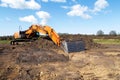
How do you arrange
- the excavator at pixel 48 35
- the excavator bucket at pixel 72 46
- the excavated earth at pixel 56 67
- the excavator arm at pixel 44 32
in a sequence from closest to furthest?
the excavated earth at pixel 56 67 < the excavator bucket at pixel 72 46 < the excavator at pixel 48 35 < the excavator arm at pixel 44 32

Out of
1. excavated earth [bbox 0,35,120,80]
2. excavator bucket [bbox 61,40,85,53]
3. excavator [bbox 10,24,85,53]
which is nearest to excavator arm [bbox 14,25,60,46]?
excavator [bbox 10,24,85,53]

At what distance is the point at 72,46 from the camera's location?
20.2m

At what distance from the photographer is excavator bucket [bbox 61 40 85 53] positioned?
1903 cm

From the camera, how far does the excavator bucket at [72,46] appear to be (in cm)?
1903

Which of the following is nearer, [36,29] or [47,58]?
[47,58]

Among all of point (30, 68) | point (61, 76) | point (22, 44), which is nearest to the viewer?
point (61, 76)

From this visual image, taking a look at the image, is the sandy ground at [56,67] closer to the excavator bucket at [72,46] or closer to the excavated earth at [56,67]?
the excavated earth at [56,67]

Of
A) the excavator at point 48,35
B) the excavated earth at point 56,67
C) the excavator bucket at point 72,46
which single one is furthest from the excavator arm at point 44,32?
the excavated earth at point 56,67

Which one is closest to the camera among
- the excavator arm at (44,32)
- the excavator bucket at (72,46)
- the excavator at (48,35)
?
the excavator bucket at (72,46)

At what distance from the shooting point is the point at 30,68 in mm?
12797

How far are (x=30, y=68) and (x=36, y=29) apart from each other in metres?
8.76

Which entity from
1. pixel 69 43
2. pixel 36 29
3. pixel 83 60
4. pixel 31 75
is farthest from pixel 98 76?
pixel 36 29

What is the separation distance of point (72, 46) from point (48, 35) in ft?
7.06

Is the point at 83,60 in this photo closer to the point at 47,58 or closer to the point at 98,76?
the point at 47,58
